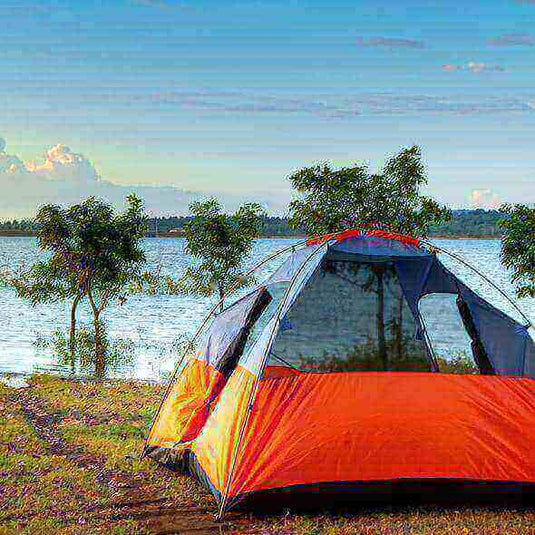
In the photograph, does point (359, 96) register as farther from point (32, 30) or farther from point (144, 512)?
point (144, 512)

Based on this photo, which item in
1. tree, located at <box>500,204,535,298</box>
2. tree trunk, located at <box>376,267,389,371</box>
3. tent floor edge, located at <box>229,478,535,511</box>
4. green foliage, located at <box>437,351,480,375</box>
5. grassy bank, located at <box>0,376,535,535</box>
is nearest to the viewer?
grassy bank, located at <box>0,376,535,535</box>

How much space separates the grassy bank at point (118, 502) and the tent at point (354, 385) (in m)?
0.24

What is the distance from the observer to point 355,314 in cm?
727

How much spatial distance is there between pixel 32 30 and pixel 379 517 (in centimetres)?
1626

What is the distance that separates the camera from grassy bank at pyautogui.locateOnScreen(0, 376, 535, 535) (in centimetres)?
591

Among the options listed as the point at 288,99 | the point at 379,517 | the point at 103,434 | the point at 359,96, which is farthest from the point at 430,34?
the point at 379,517

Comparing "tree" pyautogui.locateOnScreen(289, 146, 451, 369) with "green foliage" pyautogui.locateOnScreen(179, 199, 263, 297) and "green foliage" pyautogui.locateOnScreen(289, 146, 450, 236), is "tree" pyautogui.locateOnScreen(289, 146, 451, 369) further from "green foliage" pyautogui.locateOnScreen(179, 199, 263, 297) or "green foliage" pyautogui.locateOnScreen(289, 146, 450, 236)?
"green foliage" pyautogui.locateOnScreen(179, 199, 263, 297)

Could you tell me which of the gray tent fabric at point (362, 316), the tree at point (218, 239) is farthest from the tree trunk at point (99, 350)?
the gray tent fabric at point (362, 316)

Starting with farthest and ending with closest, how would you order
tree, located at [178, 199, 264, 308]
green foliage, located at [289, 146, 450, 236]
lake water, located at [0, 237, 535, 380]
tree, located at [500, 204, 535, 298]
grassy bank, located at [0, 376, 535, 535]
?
tree, located at [178, 199, 264, 308] → lake water, located at [0, 237, 535, 380] → tree, located at [500, 204, 535, 298] → green foliage, located at [289, 146, 450, 236] → grassy bank, located at [0, 376, 535, 535]

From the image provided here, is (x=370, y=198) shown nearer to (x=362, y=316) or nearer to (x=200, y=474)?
(x=362, y=316)

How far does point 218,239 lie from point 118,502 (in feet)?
34.9

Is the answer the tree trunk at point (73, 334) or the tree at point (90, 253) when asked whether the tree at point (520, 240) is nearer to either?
the tree at point (90, 253)

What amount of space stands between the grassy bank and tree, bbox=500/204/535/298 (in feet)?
29.4

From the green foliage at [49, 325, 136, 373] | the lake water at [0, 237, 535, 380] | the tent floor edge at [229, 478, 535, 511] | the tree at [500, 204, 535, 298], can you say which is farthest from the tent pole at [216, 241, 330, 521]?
the green foliage at [49, 325, 136, 373]
